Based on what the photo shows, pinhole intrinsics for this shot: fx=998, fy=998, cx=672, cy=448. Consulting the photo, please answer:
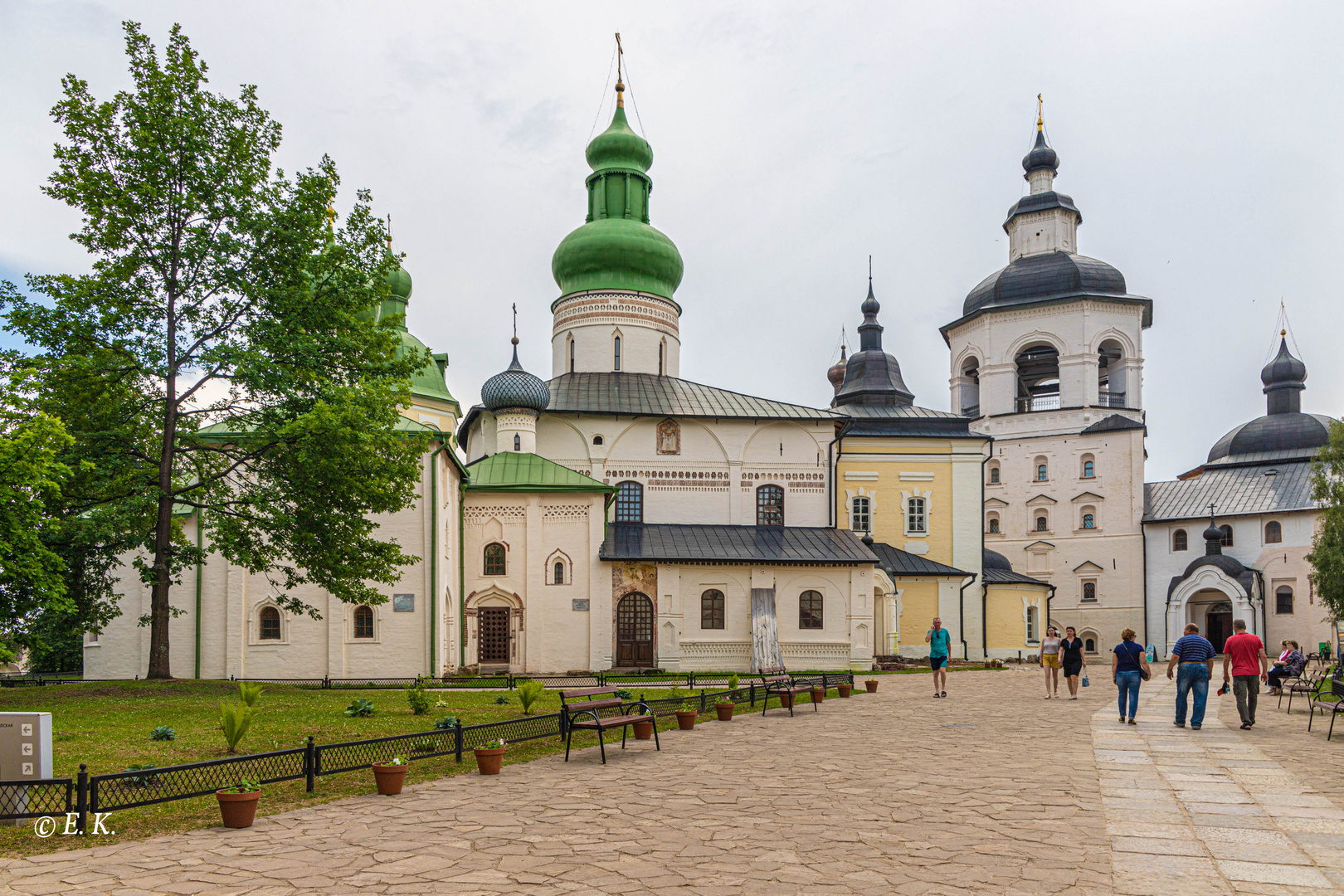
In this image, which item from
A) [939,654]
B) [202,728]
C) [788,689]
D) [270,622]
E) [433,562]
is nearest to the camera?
[202,728]

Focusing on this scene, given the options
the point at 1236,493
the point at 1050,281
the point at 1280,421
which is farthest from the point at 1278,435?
the point at 1050,281

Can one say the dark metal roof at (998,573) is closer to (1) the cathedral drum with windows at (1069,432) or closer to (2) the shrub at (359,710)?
(1) the cathedral drum with windows at (1069,432)

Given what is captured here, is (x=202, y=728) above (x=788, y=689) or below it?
above

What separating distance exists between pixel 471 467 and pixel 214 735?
18533 mm

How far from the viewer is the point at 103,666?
23469 millimetres

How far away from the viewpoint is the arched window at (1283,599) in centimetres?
4169

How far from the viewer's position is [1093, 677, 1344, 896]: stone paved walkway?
19.5 ft

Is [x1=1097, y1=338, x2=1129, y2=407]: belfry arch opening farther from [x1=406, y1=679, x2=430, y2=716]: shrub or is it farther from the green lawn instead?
[x1=406, y1=679, x2=430, y2=716]: shrub

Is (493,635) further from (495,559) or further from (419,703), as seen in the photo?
(419,703)

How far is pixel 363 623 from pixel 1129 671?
17233mm

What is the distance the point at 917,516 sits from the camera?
36.2 meters

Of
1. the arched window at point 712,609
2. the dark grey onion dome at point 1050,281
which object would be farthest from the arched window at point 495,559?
the dark grey onion dome at point 1050,281

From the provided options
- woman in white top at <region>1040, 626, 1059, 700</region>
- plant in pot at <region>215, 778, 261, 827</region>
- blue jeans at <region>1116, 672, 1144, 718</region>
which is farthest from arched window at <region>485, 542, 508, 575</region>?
plant in pot at <region>215, 778, 261, 827</region>

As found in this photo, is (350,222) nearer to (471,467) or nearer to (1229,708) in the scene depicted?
(471,467)
